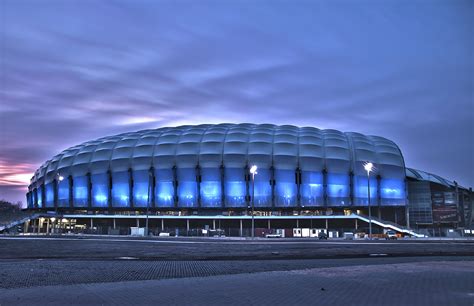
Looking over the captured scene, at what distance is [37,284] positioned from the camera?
43.2 ft

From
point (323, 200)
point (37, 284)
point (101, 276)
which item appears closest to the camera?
point (37, 284)

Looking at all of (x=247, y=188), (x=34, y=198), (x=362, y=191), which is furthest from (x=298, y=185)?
(x=34, y=198)

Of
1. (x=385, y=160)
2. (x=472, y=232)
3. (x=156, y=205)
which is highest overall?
A: (x=385, y=160)

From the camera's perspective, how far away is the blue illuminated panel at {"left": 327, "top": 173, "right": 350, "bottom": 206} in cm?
11669

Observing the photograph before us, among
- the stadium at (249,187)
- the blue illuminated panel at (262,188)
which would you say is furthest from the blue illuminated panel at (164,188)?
the blue illuminated panel at (262,188)

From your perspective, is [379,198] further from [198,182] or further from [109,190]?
[109,190]

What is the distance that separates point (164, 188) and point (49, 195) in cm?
4059

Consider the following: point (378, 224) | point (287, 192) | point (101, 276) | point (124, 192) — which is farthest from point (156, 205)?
point (101, 276)

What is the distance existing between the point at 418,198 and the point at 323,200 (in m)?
28.4

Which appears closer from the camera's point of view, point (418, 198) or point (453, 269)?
point (453, 269)

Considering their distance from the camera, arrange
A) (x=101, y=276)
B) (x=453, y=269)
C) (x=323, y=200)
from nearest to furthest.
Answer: (x=101, y=276) < (x=453, y=269) < (x=323, y=200)

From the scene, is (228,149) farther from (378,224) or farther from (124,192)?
(378,224)

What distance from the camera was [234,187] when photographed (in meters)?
118

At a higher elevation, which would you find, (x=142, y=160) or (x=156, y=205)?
(x=142, y=160)
